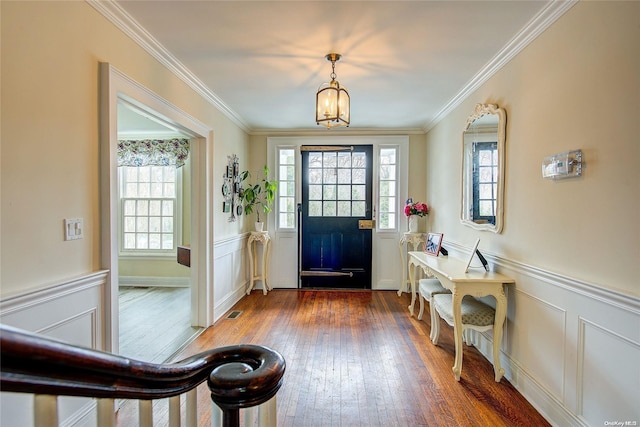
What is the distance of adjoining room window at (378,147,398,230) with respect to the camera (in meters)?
4.88

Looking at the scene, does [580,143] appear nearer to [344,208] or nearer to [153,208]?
[344,208]

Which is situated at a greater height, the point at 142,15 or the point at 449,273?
the point at 142,15

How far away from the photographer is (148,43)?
89.4 inches

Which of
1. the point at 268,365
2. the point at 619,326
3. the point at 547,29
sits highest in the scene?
the point at 547,29

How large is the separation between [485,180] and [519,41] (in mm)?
1080

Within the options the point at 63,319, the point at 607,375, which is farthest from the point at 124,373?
the point at 607,375

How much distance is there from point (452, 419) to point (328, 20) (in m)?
2.61

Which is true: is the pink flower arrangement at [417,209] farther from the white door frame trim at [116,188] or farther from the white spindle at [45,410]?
the white spindle at [45,410]

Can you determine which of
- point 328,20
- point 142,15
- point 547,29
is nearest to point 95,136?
point 142,15

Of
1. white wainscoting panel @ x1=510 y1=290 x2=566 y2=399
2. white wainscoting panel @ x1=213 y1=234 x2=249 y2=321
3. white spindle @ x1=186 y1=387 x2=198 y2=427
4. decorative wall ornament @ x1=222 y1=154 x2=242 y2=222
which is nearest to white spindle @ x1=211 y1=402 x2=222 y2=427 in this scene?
white spindle @ x1=186 y1=387 x2=198 y2=427

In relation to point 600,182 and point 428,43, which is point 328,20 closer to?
point 428,43

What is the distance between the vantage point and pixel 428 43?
2314 millimetres

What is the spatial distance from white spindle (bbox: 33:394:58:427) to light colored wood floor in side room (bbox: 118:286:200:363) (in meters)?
2.44

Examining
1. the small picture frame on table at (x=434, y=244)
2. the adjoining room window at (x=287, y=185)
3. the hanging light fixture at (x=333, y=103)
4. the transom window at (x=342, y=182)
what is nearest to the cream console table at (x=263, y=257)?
the adjoining room window at (x=287, y=185)
